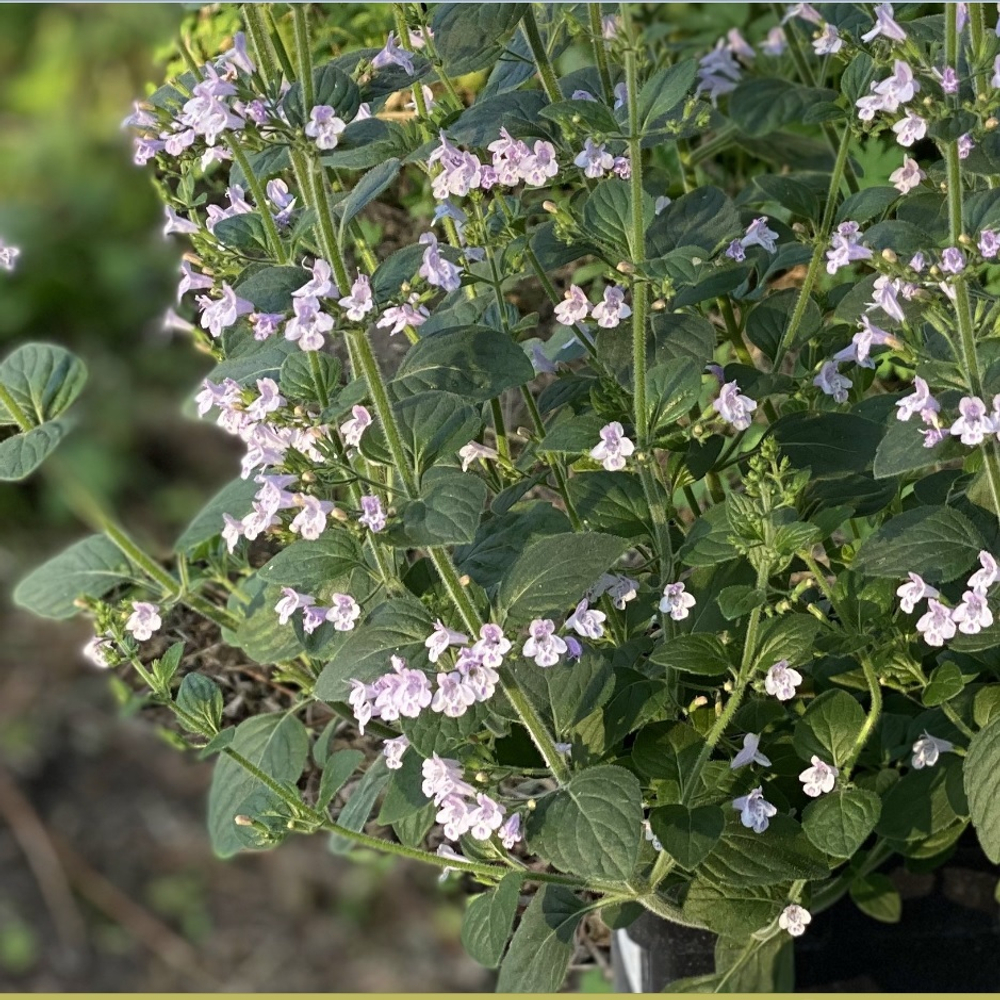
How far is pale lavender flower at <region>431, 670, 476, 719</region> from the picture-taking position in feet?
2.95

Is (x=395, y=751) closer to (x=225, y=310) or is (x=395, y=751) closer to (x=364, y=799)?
(x=364, y=799)

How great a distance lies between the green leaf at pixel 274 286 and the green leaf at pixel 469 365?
0.11 m

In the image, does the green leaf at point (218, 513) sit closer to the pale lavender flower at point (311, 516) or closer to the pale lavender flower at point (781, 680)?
the pale lavender flower at point (311, 516)

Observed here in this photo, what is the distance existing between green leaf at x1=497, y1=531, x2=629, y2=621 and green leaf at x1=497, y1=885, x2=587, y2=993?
34 centimetres

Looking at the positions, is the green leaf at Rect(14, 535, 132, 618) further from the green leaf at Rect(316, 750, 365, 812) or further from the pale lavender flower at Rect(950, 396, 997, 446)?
the pale lavender flower at Rect(950, 396, 997, 446)

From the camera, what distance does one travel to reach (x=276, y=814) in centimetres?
104

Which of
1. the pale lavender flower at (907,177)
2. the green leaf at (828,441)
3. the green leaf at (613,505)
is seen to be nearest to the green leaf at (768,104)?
the pale lavender flower at (907,177)

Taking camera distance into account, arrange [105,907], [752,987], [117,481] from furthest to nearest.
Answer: [117,481], [105,907], [752,987]

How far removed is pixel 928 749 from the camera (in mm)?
1172

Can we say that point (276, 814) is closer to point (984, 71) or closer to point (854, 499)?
point (854, 499)

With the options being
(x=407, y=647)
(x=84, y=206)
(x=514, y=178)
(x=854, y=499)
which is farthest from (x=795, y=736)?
(x=84, y=206)

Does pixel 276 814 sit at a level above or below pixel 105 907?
above

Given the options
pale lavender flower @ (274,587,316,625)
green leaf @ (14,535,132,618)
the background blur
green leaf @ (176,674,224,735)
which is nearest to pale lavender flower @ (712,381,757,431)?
pale lavender flower @ (274,587,316,625)

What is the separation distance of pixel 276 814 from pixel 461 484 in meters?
0.33
